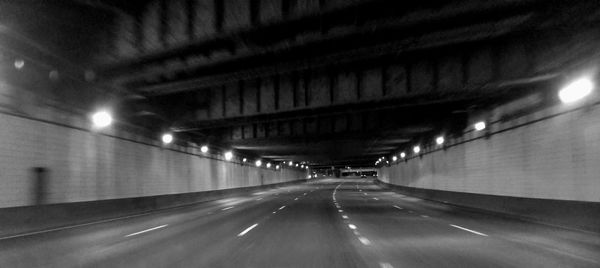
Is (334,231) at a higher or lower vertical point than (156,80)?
lower

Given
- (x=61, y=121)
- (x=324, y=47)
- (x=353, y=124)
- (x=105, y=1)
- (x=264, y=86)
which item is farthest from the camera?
(x=353, y=124)

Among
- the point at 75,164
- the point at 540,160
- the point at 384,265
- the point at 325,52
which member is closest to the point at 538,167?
the point at 540,160

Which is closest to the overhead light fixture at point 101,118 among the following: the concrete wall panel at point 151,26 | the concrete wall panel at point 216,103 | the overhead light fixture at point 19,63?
the concrete wall panel at point 216,103

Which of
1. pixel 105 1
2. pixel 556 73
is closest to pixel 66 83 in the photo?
pixel 105 1

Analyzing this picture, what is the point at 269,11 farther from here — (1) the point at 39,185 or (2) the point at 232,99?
(2) the point at 232,99

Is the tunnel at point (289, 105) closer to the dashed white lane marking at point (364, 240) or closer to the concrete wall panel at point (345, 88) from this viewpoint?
the concrete wall panel at point (345, 88)

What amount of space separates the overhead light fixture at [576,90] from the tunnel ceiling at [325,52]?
2.30 ft

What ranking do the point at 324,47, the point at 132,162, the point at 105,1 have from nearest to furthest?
the point at 105,1, the point at 324,47, the point at 132,162

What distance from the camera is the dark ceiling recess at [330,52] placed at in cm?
1166

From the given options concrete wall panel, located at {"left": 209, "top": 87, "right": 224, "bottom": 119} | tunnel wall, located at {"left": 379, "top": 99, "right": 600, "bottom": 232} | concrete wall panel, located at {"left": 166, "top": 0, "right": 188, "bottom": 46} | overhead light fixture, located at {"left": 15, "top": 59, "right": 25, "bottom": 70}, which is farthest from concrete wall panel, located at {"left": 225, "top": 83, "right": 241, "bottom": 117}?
tunnel wall, located at {"left": 379, "top": 99, "right": 600, "bottom": 232}

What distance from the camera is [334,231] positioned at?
15414mm

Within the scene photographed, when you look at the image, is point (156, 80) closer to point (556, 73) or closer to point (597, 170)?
point (556, 73)

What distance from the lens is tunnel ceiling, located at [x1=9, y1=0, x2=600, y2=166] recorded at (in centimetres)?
1168

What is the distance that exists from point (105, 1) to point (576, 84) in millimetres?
13295
